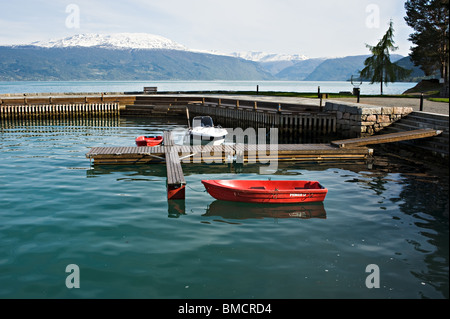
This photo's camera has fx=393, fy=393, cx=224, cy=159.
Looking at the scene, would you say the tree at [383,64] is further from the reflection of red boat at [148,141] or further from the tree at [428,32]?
the reflection of red boat at [148,141]

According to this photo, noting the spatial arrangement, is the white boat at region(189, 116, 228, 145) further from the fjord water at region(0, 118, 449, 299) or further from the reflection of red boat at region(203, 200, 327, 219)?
the reflection of red boat at region(203, 200, 327, 219)

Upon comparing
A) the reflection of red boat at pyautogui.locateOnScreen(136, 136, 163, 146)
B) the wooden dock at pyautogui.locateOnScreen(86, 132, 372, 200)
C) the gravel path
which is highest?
the gravel path

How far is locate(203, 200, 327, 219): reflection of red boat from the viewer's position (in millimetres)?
14734

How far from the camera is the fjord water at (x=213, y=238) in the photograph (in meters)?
9.59

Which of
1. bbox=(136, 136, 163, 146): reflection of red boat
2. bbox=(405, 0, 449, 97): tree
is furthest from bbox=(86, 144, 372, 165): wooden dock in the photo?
bbox=(405, 0, 449, 97): tree

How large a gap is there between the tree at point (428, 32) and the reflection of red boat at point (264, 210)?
2353 inches

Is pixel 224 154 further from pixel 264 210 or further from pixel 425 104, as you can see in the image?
pixel 425 104

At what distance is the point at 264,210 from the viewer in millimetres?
15312

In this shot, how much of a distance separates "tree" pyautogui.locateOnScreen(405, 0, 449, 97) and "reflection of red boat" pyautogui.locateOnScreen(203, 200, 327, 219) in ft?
196

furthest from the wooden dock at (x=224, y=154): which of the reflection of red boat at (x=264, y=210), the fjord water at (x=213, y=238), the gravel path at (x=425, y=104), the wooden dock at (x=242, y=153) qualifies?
the gravel path at (x=425, y=104)

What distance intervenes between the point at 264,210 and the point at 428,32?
67.6m
